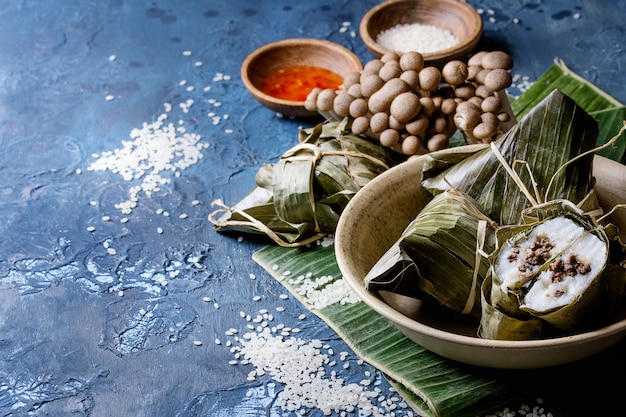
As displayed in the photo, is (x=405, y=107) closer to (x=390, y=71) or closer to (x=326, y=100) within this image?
(x=390, y=71)

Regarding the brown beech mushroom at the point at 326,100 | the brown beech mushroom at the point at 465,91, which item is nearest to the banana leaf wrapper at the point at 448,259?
the brown beech mushroom at the point at 465,91

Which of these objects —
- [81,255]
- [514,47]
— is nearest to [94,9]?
[81,255]

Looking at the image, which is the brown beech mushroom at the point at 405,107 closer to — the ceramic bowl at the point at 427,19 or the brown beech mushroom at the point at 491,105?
the brown beech mushroom at the point at 491,105

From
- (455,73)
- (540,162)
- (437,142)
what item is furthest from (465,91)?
(540,162)

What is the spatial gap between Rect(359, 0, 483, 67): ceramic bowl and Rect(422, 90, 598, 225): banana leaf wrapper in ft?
2.90

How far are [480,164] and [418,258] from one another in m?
0.29

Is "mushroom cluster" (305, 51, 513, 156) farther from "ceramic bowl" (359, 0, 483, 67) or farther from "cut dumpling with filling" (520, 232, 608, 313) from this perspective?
"cut dumpling with filling" (520, 232, 608, 313)

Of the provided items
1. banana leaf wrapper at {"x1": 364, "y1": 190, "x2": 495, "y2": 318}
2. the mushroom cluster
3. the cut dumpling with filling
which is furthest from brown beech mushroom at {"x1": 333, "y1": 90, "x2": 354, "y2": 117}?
the cut dumpling with filling

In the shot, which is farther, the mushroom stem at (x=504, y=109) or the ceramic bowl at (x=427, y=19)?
the ceramic bowl at (x=427, y=19)

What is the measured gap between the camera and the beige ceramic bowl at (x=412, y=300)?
1.40m

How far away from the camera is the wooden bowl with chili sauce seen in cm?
256

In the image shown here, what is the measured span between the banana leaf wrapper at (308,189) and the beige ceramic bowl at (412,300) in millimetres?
200

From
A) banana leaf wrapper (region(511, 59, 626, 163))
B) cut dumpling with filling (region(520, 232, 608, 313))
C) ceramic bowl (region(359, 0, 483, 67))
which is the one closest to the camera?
cut dumpling with filling (region(520, 232, 608, 313))

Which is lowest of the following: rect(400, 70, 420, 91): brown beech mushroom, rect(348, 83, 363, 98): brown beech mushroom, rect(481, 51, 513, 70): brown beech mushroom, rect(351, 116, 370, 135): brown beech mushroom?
rect(351, 116, 370, 135): brown beech mushroom
